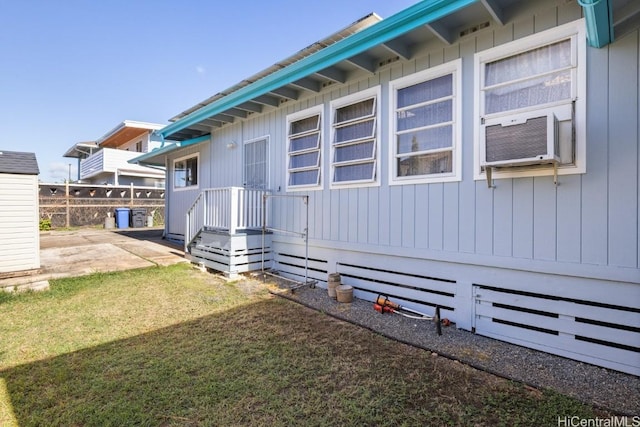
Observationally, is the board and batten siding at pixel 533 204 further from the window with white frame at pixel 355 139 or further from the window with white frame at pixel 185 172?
the window with white frame at pixel 185 172

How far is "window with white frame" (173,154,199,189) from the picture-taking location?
918 cm

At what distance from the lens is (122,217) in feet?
49.2

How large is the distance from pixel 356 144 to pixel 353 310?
2326 mm

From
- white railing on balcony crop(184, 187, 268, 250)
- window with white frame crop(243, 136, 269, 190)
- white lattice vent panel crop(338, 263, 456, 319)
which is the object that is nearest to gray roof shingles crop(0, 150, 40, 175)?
white railing on balcony crop(184, 187, 268, 250)

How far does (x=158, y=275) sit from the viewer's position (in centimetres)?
568

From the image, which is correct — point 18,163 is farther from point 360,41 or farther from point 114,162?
point 114,162

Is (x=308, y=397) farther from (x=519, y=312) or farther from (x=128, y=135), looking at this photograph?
(x=128, y=135)

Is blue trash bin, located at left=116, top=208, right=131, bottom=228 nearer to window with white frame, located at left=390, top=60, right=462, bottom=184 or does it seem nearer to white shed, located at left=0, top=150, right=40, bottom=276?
white shed, located at left=0, top=150, right=40, bottom=276

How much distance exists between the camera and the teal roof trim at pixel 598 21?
2068 millimetres

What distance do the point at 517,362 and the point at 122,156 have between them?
21.4 meters

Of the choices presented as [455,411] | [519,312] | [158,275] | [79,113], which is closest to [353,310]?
[519,312]

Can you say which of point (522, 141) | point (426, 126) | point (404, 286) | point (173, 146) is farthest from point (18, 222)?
point (522, 141)

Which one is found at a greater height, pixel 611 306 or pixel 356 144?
pixel 356 144

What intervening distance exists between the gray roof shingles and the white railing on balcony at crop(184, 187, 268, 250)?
8.83 feet
